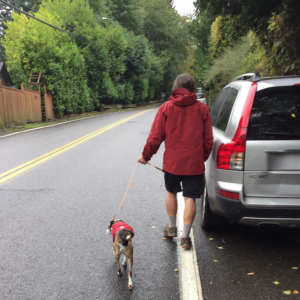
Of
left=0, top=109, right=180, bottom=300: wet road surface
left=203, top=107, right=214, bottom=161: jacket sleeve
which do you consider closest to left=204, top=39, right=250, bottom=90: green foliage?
left=0, top=109, right=180, bottom=300: wet road surface

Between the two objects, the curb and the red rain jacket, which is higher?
the red rain jacket

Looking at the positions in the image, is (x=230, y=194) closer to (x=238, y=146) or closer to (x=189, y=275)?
(x=238, y=146)

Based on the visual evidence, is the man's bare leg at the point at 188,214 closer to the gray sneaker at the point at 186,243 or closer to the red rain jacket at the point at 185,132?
the gray sneaker at the point at 186,243

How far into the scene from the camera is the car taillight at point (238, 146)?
3.33 metres

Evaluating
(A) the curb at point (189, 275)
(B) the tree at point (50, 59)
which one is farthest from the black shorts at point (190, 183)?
(B) the tree at point (50, 59)

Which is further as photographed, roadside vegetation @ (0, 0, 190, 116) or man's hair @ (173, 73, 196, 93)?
roadside vegetation @ (0, 0, 190, 116)

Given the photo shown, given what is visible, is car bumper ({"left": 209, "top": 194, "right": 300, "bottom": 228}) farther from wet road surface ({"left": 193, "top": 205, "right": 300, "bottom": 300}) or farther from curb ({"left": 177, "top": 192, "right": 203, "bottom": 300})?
curb ({"left": 177, "top": 192, "right": 203, "bottom": 300})

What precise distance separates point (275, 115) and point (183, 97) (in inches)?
37.1

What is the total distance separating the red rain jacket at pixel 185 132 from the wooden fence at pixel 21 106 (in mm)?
14460

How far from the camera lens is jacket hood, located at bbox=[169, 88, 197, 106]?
3623mm

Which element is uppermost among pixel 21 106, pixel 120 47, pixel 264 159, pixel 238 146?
pixel 120 47

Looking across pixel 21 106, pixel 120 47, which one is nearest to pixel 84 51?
pixel 120 47

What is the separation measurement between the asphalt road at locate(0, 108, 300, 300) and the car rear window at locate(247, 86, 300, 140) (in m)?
1.30

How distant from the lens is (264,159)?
328cm
